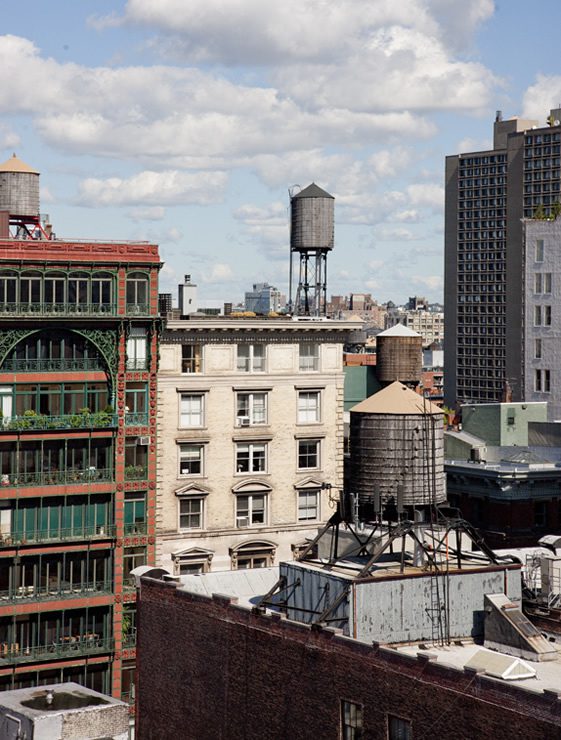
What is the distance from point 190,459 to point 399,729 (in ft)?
117

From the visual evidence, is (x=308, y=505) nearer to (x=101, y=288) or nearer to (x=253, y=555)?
Answer: (x=253, y=555)

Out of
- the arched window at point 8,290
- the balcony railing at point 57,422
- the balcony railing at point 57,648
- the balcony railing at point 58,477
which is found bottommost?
the balcony railing at point 57,648

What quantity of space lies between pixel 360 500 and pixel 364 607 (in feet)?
46.9

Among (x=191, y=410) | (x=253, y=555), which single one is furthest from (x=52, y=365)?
(x=253, y=555)

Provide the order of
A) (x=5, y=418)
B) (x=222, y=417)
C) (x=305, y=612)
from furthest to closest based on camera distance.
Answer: (x=222, y=417) < (x=5, y=418) < (x=305, y=612)

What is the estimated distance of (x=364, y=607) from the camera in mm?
52031

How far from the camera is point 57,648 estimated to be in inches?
2948

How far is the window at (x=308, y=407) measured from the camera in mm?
83688

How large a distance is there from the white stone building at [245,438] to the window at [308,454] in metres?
0.06

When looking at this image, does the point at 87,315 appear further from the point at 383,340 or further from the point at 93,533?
the point at 383,340

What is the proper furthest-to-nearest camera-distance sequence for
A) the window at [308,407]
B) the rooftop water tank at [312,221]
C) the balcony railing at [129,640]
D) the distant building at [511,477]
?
the rooftop water tank at [312,221], the distant building at [511,477], the window at [308,407], the balcony railing at [129,640]

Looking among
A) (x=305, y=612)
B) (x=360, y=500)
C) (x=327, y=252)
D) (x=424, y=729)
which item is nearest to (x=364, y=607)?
(x=305, y=612)

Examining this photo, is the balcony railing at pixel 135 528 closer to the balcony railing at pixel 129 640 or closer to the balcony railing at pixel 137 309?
the balcony railing at pixel 129 640

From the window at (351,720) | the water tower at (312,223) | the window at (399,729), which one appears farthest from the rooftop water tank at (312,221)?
the window at (399,729)
